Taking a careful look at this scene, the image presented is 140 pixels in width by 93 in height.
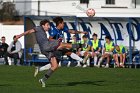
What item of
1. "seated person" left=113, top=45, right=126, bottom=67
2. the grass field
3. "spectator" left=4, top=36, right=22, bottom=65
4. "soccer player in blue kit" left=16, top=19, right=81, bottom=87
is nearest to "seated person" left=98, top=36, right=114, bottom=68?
"seated person" left=113, top=45, right=126, bottom=67

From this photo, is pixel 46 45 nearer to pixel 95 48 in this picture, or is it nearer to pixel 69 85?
pixel 69 85

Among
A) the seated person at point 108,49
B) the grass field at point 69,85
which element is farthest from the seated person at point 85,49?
the grass field at point 69,85

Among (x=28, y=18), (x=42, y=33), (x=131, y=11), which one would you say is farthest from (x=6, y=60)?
(x=131, y=11)

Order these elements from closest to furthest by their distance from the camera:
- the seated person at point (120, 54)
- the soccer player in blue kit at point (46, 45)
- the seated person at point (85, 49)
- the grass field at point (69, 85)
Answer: the grass field at point (69, 85), the soccer player in blue kit at point (46, 45), the seated person at point (120, 54), the seated person at point (85, 49)

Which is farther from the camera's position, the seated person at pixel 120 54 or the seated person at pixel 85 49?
the seated person at pixel 85 49

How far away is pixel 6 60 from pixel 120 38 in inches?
244

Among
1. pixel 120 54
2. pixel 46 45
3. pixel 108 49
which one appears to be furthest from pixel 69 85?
pixel 108 49

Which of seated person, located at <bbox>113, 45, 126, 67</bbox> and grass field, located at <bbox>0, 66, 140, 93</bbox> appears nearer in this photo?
grass field, located at <bbox>0, 66, 140, 93</bbox>

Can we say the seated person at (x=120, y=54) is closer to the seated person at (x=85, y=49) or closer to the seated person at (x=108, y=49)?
the seated person at (x=108, y=49)

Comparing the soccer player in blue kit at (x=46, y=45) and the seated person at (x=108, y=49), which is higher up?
the soccer player in blue kit at (x=46, y=45)

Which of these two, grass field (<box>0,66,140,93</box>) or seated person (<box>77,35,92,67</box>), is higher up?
seated person (<box>77,35,92,67</box>)

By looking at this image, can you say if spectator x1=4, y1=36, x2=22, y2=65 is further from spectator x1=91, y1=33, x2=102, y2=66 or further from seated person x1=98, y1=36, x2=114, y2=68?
seated person x1=98, y1=36, x2=114, y2=68

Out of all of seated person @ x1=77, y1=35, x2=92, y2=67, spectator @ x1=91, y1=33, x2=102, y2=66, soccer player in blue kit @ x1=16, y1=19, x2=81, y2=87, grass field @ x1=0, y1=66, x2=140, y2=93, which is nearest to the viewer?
grass field @ x1=0, y1=66, x2=140, y2=93

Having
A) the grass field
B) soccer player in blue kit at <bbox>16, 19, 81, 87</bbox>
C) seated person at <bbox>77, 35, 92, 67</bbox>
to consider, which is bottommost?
the grass field
